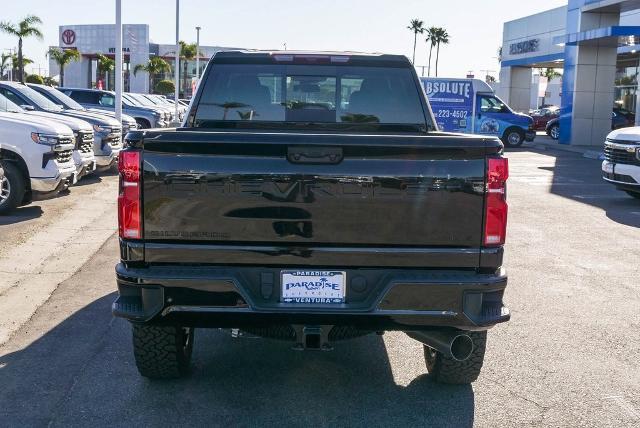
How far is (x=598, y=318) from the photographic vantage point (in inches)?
262

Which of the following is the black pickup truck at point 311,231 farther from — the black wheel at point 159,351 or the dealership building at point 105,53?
the dealership building at point 105,53

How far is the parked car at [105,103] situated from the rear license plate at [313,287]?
20.0 m

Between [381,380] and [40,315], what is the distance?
299 centimetres

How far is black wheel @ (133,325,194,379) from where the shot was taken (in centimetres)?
456

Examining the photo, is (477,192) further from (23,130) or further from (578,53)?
(578,53)

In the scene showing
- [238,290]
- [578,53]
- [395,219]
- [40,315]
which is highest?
[578,53]

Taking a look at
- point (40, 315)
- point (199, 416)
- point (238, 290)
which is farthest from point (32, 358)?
point (238, 290)

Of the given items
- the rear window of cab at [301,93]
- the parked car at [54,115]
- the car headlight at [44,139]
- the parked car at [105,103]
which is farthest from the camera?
the parked car at [105,103]

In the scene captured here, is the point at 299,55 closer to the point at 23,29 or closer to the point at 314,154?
the point at 314,154

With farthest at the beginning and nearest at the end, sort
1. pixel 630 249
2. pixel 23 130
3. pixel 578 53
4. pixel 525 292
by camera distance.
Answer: pixel 578 53 → pixel 23 130 → pixel 630 249 → pixel 525 292

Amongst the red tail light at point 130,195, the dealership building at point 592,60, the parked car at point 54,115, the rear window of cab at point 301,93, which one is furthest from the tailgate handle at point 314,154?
the dealership building at point 592,60

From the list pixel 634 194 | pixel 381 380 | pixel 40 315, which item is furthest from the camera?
pixel 634 194

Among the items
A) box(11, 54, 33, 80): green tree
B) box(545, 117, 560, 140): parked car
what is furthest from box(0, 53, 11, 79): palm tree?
box(545, 117, 560, 140): parked car

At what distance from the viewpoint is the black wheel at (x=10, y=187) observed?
35.7 feet
